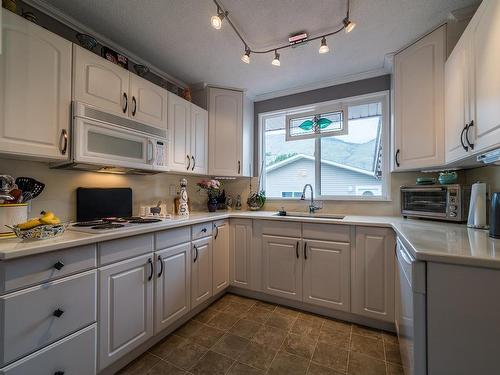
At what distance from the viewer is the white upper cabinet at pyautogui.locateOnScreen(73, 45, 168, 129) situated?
151 centimetres

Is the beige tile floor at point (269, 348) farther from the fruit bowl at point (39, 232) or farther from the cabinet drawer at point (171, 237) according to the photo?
the fruit bowl at point (39, 232)

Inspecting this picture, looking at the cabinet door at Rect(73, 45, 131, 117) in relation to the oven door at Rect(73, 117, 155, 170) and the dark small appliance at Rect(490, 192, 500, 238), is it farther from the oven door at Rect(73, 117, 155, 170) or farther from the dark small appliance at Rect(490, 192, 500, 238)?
the dark small appliance at Rect(490, 192, 500, 238)

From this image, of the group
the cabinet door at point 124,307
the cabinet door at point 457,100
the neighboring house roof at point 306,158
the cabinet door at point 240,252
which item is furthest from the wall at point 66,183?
the cabinet door at point 457,100

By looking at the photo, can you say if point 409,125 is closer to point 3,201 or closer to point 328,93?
point 328,93

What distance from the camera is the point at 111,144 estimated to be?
167 cm

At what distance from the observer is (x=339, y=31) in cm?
180

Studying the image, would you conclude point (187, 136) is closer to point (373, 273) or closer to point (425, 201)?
point (373, 273)

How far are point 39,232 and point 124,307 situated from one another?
68cm

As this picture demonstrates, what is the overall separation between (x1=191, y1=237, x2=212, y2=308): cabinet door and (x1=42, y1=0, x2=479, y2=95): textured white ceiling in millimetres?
1803

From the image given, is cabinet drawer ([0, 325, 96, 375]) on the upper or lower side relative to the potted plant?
lower

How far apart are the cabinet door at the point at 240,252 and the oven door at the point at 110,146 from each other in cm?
112

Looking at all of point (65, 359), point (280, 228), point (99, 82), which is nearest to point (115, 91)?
point (99, 82)

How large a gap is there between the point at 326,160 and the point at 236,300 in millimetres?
1970

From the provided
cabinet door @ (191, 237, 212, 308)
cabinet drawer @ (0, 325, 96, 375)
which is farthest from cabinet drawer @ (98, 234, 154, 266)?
cabinet door @ (191, 237, 212, 308)
